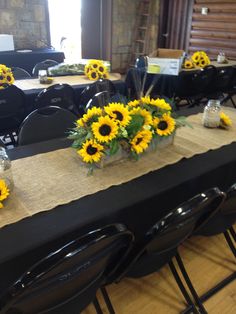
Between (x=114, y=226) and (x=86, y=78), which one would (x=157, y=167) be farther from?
(x=86, y=78)

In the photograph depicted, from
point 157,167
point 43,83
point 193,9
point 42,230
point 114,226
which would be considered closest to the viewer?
point 114,226

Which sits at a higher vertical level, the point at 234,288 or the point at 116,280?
the point at 116,280

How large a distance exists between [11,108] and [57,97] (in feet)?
1.45

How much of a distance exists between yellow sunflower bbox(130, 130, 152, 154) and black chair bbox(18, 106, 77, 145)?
77 cm

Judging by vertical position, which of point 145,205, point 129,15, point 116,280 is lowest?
point 116,280

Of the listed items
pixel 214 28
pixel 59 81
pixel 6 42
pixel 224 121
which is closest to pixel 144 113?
pixel 224 121

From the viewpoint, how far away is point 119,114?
54.9 inches

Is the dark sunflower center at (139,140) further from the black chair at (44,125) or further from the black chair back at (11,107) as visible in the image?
the black chair back at (11,107)

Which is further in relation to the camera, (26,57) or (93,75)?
(26,57)

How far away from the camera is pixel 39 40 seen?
622cm

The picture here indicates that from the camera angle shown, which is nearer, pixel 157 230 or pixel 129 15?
pixel 157 230

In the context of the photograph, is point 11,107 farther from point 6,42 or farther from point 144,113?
point 6,42

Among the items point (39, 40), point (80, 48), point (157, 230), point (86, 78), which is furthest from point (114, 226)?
point (80, 48)

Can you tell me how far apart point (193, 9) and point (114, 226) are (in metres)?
7.25
